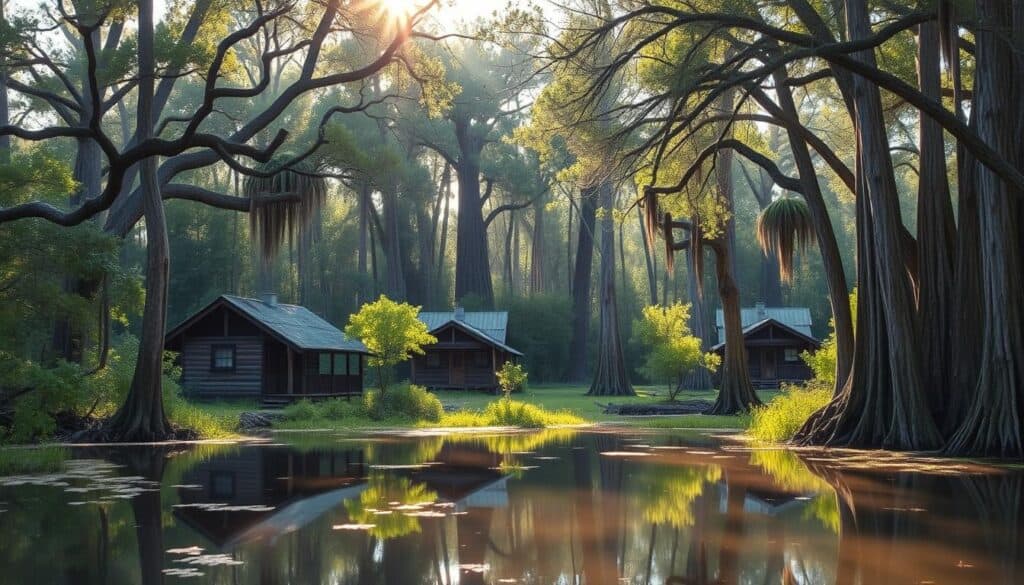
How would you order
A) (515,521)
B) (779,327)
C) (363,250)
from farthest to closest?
(363,250)
(779,327)
(515,521)

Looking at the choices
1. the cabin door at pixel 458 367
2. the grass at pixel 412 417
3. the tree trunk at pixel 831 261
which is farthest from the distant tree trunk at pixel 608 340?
the tree trunk at pixel 831 261

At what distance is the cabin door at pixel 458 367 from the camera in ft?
171

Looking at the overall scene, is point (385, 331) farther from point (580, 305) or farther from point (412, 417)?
point (580, 305)

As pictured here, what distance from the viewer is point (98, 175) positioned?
25.2 metres

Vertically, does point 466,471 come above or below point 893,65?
below

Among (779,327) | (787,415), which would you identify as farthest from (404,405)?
(779,327)

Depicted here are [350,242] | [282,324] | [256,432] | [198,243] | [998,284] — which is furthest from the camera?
[350,242]

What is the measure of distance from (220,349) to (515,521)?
3005 cm

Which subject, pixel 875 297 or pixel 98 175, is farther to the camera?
pixel 98 175

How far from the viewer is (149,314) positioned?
830 inches

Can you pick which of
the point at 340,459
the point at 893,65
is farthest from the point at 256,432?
the point at 893,65

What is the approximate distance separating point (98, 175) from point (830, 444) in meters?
18.2

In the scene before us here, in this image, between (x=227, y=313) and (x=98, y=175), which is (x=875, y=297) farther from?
(x=227, y=313)

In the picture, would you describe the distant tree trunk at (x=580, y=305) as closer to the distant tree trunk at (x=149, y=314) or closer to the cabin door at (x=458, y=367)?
the cabin door at (x=458, y=367)
